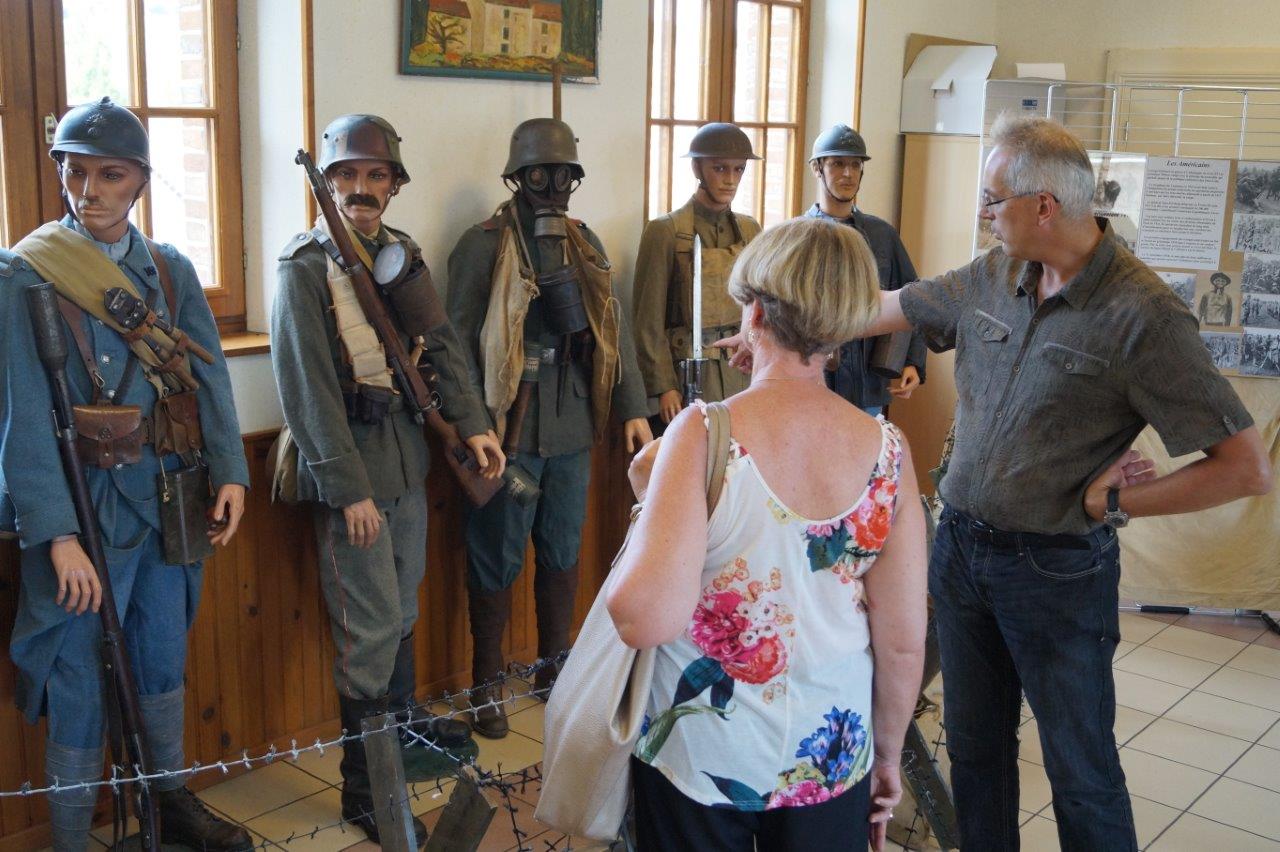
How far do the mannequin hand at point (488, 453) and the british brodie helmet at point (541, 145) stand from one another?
0.77 m

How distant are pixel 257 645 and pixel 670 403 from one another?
1.49 meters

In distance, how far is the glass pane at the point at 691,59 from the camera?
469 cm

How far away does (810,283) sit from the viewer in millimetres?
1685

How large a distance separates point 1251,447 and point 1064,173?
0.56 m

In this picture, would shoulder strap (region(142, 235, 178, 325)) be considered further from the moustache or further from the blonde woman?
the blonde woman

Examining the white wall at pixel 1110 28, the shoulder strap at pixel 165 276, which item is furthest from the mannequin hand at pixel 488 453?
the white wall at pixel 1110 28

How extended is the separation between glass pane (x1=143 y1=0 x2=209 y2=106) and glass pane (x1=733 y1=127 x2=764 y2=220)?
91.6 inches

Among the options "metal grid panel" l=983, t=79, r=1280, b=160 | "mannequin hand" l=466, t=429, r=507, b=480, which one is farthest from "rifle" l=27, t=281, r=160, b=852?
"metal grid panel" l=983, t=79, r=1280, b=160

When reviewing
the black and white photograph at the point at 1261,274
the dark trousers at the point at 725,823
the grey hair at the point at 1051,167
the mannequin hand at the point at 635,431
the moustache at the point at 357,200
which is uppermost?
the grey hair at the point at 1051,167

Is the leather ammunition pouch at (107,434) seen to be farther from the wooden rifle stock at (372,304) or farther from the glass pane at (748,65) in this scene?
the glass pane at (748,65)

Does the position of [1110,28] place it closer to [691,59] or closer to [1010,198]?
[691,59]

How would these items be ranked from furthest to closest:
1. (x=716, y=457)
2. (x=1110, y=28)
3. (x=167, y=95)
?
(x=1110, y=28), (x=167, y=95), (x=716, y=457)

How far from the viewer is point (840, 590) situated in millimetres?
1730

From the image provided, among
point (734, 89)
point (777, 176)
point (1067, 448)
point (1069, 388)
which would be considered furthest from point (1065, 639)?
point (777, 176)
